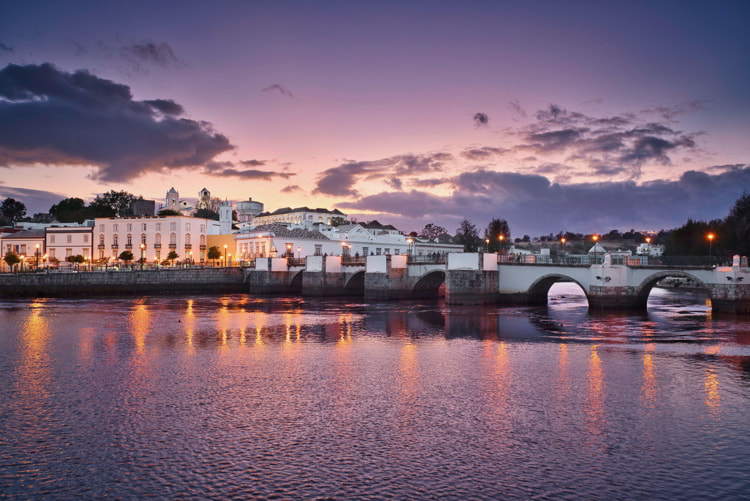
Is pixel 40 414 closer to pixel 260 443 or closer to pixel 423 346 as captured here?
pixel 260 443

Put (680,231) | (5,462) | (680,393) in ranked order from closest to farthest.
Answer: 1. (5,462)
2. (680,393)
3. (680,231)

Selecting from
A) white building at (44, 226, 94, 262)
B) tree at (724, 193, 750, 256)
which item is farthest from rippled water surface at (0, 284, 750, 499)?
white building at (44, 226, 94, 262)

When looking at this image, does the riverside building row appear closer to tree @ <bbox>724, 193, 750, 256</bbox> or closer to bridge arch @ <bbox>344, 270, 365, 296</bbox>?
bridge arch @ <bbox>344, 270, 365, 296</bbox>

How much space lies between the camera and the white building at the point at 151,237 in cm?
6888

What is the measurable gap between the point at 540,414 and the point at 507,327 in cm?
1578

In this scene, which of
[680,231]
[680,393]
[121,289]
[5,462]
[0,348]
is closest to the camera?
[5,462]

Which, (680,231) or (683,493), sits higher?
(680,231)

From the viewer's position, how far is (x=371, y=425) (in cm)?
1138

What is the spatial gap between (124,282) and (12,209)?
235 feet

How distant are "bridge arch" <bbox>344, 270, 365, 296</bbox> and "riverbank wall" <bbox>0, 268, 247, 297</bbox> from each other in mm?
12697

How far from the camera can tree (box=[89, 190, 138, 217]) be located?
94100 millimetres

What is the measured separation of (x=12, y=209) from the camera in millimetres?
106938

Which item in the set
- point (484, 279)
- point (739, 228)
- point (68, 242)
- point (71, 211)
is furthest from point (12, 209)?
point (739, 228)

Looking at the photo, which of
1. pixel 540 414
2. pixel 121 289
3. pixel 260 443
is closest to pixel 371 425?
pixel 260 443
